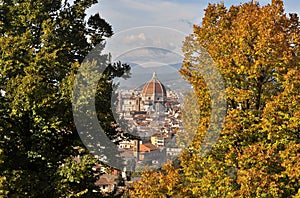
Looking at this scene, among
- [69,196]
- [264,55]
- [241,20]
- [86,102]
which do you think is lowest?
[69,196]

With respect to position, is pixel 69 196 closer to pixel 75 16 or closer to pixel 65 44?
Result: pixel 65 44

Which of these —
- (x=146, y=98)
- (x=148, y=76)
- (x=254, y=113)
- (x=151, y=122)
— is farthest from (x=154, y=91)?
(x=254, y=113)

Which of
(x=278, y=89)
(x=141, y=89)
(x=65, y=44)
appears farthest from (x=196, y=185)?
(x=65, y=44)

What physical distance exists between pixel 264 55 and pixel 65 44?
5637 millimetres

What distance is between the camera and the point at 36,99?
11258 mm

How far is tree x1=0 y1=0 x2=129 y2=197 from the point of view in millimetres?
11227

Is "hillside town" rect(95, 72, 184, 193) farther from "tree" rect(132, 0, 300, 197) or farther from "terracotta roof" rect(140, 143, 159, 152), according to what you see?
"tree" rect(132, 0, 300, 197)

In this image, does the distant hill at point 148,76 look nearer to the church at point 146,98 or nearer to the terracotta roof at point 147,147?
the church at point 146,98

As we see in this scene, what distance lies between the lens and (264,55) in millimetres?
11250

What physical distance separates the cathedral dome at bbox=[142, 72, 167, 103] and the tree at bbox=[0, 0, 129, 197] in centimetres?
167

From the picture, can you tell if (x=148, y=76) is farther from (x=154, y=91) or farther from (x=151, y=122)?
(x=151, y=122)

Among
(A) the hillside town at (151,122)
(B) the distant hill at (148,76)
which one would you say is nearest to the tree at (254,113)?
(B) the distant hill at (148,76)

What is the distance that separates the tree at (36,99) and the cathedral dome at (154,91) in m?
1.67

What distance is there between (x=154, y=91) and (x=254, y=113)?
4.60m
